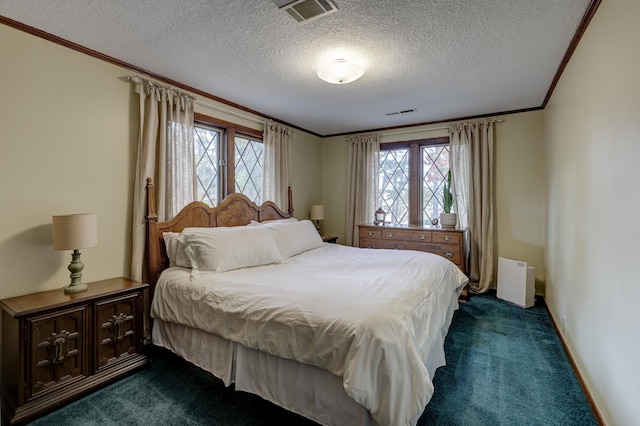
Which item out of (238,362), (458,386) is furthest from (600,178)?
(238,362)

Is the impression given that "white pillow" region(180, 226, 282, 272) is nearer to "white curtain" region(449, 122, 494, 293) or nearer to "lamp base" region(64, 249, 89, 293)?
"lamp base" region(64, 249, 89, 293)

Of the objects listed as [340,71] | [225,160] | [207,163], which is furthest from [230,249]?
[340,71]

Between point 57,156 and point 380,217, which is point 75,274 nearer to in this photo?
point 57,156

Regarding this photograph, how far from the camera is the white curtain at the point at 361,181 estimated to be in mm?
4797

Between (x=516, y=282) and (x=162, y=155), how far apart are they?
13.7ft

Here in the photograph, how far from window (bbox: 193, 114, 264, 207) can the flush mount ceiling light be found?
1.59m

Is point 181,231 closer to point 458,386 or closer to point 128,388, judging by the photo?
point 128,388

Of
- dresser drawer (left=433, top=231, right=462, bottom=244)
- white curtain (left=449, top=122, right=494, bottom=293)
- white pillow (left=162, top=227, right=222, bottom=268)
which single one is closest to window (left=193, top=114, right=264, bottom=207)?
white pillow (left=162, top=227, right=222, bottom=268)

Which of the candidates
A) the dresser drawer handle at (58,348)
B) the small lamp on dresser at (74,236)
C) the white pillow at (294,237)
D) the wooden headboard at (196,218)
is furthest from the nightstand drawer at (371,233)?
the dresser drawer handle at (58,348)

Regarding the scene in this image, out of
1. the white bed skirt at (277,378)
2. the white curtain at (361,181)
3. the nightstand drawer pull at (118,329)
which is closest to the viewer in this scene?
the white bed skirt at (277,378)

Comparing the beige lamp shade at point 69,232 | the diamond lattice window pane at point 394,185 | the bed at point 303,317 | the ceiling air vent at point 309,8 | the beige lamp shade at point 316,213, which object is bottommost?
the bed at point 303,317

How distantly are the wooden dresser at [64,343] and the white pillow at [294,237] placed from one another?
132 cm

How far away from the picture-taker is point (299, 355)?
156 cm

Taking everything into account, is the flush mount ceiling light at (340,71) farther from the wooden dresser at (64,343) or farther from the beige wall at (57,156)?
the wooden dresser at (64,343)
